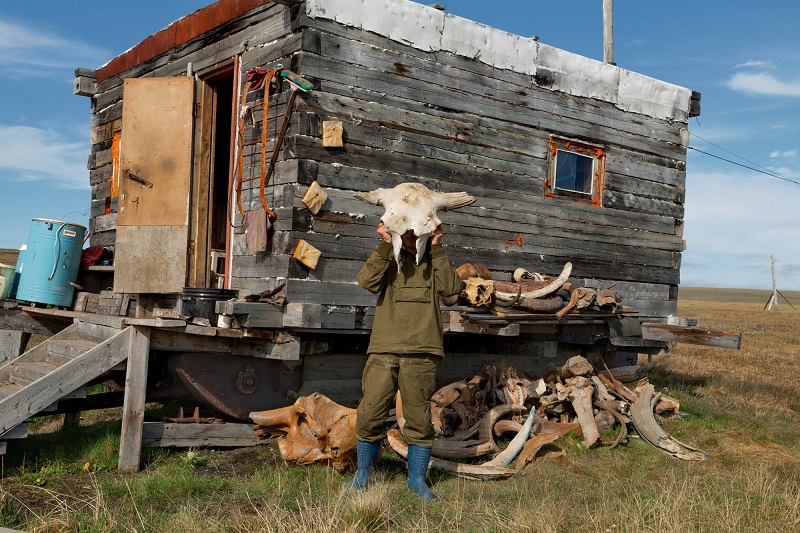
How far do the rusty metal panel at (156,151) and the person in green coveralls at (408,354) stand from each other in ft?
12.4

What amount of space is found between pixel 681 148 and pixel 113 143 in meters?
8.41

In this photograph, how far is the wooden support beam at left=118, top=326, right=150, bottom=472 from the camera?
6.94 meters

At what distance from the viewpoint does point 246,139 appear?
8.42 meters

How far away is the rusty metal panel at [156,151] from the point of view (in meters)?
8.93

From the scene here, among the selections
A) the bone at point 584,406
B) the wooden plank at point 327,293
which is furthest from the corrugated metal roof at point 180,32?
the bone at point 584,406

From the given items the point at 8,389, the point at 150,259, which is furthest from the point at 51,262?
the point at 8,389

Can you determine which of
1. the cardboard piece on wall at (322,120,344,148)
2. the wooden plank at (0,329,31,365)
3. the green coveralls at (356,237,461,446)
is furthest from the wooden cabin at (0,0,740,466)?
the green coveralls at (356,237,461,446)

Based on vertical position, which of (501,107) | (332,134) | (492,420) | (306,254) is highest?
(501,107)

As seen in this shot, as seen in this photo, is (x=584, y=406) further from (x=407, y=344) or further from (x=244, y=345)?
(x=244, y=345)

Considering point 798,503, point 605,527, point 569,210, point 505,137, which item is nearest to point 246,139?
point 505,137

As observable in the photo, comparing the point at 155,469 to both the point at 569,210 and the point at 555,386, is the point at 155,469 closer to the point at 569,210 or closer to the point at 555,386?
the point at 555,386

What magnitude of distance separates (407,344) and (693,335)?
5.47 metres

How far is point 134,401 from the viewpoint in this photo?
7.06 m

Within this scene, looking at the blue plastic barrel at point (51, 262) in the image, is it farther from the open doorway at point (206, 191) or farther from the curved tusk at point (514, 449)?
the curved tusk at point (514, 449)
